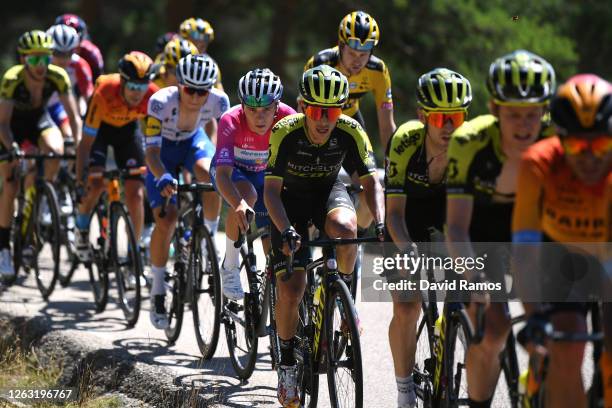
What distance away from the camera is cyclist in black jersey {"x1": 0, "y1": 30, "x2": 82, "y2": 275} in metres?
10.0

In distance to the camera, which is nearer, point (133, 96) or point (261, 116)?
point (261, 116)

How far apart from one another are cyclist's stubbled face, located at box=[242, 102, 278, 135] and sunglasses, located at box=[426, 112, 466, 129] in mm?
1746

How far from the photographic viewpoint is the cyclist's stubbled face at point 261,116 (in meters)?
7.48

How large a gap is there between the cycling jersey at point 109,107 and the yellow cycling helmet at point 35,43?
766 mm

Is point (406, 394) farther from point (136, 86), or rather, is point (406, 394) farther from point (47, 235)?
point (47, 235)

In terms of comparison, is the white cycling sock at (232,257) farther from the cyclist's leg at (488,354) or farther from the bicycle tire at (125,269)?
the cyclist's leg at (488,354)

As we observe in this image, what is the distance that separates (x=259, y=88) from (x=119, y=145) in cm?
283

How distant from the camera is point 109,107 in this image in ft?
31.3

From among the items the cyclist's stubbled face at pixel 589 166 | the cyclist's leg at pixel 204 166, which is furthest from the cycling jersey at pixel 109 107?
the cyclist's stubbled face at pixel 589 166

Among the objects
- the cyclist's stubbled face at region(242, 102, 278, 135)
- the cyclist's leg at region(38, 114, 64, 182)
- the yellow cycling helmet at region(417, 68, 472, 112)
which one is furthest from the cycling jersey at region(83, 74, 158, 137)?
the yellow cycling helmet at region(417, 68, 472, 112)

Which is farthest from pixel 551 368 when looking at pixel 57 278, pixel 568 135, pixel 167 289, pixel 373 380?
pixel 57 278

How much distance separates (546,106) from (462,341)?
1.31 meters

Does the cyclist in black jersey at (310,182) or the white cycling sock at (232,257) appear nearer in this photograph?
the cyclist in black jersey at (310,182)

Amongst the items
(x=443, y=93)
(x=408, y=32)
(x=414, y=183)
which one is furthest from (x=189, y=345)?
(x=408, y=32)
